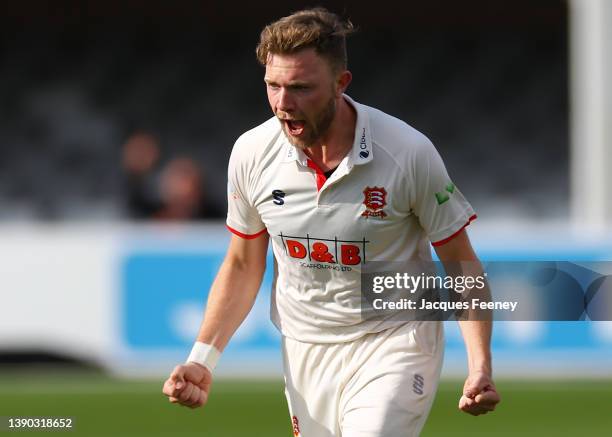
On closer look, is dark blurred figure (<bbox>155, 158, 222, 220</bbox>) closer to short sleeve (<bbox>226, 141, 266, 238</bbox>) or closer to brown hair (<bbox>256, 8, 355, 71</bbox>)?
short sleeve (<bbox>226, 141, 266, 238</bbox>)

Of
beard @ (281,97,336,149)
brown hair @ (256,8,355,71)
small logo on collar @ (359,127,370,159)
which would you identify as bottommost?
small logo on collar @ (359,127,370,159)

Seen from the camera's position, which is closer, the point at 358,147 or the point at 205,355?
the point at 358,147

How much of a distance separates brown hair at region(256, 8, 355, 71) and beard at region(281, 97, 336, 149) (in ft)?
0.47

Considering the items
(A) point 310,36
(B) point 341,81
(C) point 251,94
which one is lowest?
(C) point 251,94

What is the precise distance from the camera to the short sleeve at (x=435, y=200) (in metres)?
5.14

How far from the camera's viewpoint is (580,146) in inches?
561

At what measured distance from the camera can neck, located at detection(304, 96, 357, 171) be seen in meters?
5.26

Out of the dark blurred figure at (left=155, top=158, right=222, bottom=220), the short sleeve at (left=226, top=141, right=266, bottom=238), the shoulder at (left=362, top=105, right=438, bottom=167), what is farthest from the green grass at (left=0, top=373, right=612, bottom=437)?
the shoulder at (left=362, top=105, right=438, bottom=167)

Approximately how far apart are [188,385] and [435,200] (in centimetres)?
110

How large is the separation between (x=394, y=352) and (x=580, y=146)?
9363 mm

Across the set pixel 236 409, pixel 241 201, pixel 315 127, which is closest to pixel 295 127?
pixel 315 127

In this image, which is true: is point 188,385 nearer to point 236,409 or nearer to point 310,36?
point 310,36

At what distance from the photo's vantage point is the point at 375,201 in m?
5.21

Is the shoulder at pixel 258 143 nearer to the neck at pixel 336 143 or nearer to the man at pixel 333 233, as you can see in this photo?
the man at pixel 333 233
